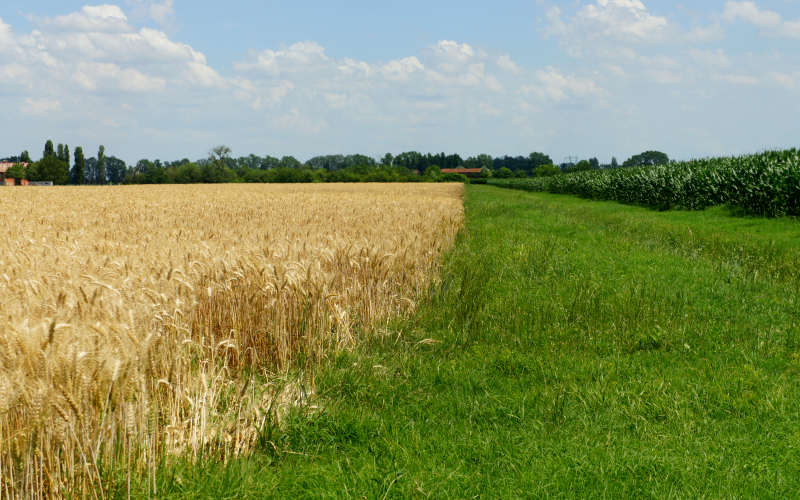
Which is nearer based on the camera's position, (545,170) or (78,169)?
(78,169)

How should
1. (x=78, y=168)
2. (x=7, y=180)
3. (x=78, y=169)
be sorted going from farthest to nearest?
(x=78, y=168) → (x=78, y=169) → (x=7, y=180)

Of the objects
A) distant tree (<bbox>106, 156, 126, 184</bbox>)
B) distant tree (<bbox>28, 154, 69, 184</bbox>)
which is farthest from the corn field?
distant tree (<bbox>106, 156, 126, 184</bbox>)

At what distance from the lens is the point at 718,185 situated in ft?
94.8

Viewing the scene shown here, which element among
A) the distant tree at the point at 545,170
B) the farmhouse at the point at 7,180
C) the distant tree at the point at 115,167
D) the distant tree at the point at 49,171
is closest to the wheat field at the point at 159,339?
the farmhouse at the point at 7,180

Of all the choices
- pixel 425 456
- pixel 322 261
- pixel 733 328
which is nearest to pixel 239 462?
pixel 425 456

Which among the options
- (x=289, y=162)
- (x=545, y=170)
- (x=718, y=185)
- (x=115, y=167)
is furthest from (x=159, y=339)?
(x=115, y=167)

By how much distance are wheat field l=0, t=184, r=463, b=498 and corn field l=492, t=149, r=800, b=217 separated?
787 inches

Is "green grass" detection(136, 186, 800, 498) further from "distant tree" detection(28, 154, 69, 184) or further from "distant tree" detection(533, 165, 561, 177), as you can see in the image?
"distant tree" detection(533, 165, 561, 177)

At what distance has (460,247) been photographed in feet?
43.7

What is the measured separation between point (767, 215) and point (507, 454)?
79.5 feet

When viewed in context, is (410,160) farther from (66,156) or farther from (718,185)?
(718,185)

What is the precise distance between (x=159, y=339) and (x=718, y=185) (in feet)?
101

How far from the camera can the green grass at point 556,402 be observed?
3.90m

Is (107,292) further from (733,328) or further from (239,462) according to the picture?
(733,328)
